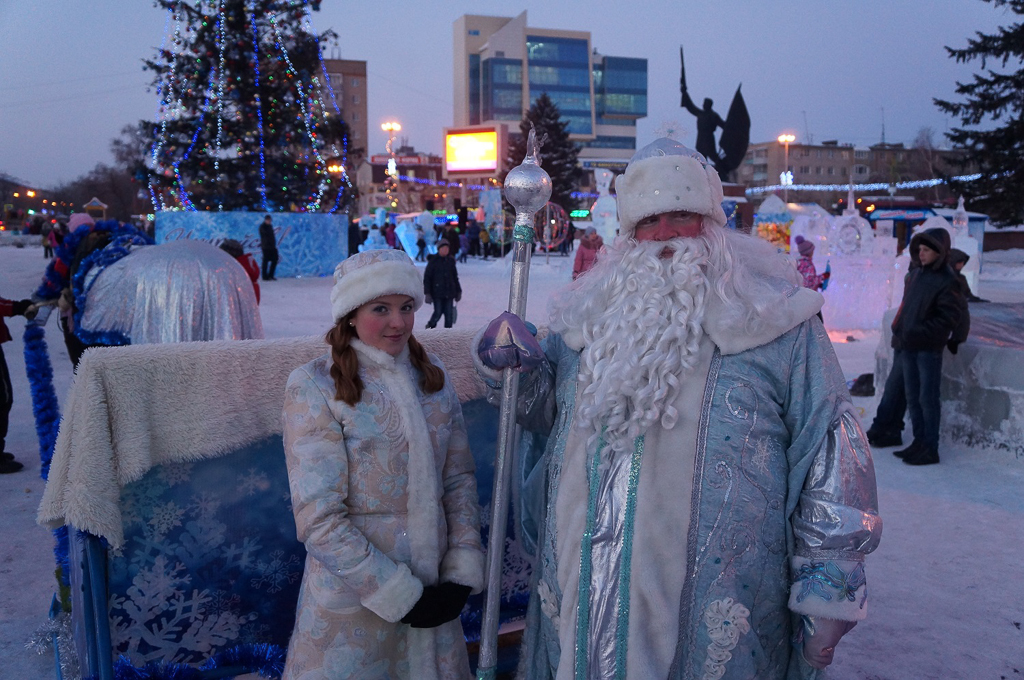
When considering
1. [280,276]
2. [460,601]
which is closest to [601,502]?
[460,601]

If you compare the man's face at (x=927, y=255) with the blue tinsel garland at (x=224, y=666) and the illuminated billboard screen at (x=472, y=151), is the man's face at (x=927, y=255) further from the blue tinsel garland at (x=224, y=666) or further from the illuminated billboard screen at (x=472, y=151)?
the illuminated billboard screen at (x=472, y=151)

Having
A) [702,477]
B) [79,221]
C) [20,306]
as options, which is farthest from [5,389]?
[702,477]

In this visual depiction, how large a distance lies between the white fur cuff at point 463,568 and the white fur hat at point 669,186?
1.04 m

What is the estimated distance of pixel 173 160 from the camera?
2041 centimetres

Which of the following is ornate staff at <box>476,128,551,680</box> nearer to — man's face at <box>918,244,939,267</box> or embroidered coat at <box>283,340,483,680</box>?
embroidered coat at <box>283,340,483,680</box>

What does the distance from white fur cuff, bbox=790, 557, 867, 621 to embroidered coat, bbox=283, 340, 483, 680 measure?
89 cm

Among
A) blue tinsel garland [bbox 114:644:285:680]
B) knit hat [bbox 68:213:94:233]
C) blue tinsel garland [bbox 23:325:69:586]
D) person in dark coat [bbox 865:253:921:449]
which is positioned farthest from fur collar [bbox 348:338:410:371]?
person in dark coat [bbox 865:253:921:449]

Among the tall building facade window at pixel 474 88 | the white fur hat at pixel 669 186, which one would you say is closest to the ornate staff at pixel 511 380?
the white fur hat at pixel 669 186

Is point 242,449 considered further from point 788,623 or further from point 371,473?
point 788,623

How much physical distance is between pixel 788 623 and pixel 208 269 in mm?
3477

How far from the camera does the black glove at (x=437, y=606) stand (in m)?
2.05

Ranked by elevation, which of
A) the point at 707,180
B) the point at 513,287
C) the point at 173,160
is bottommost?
the point at 513,287

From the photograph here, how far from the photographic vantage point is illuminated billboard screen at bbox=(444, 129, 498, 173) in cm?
4666

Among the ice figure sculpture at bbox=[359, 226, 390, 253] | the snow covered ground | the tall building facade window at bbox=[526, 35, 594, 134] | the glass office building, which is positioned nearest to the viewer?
the snow covered ground
